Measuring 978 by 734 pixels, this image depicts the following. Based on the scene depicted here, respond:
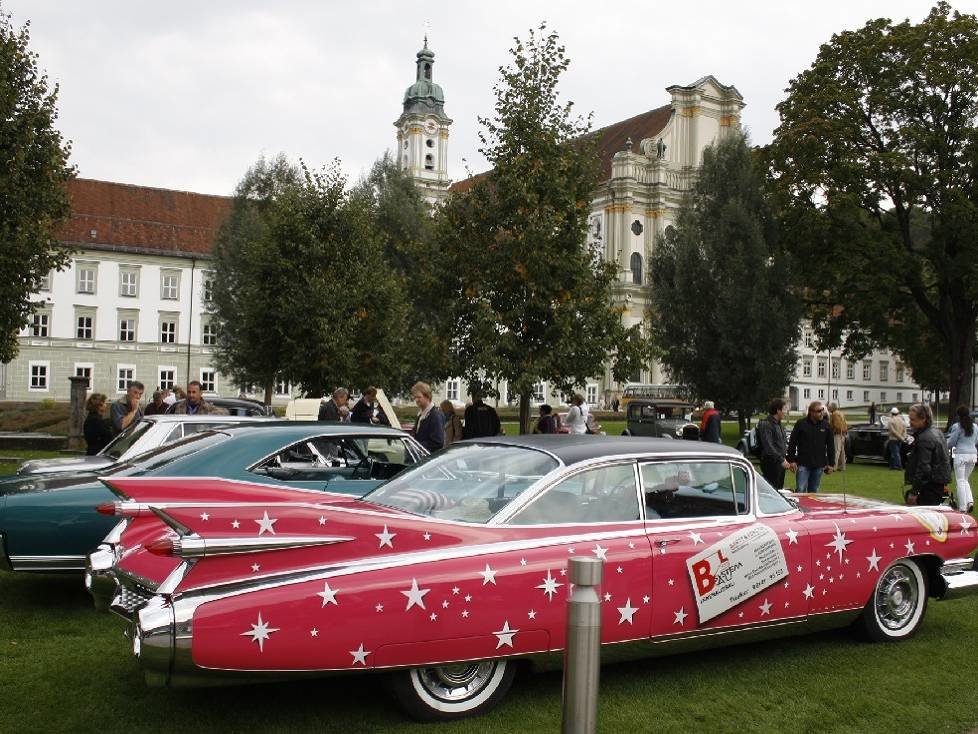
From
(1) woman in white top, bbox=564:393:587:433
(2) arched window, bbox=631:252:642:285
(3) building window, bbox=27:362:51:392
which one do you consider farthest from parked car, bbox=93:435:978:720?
(2) arched window, bbox=631:252:642:285

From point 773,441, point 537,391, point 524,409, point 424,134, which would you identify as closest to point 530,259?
point 524,409

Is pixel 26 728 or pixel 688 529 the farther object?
pixel 688 529

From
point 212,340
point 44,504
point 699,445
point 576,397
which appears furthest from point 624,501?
point 212,340

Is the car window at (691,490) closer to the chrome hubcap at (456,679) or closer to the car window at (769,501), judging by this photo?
the car window at (769,501)

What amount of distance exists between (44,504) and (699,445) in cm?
466

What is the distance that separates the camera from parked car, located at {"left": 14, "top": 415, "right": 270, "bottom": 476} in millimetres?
8742

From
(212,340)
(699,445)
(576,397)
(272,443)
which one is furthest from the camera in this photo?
(212,340)

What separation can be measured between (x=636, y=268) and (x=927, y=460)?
58929 mm

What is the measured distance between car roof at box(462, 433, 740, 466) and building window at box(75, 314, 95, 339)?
6125 centimetres

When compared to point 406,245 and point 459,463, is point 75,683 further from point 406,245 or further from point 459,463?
point 406,245

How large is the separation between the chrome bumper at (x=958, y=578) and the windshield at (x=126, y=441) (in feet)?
23.1

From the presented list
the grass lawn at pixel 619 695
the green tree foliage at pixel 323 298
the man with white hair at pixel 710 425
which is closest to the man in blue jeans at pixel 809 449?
the man with white hair at pixel 710 425

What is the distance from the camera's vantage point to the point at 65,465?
8.73 metres

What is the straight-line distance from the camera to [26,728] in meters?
4.82
